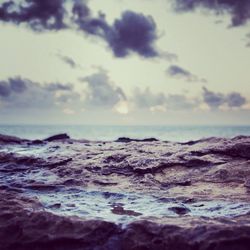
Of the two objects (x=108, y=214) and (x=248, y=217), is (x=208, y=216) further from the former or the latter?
(x=108, y=214)

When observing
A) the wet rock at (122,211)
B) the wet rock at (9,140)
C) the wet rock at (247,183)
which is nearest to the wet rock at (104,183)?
the wet rock at (122,211)

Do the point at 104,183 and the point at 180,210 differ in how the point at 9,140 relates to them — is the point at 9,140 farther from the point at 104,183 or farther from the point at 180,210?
the point at 180,210

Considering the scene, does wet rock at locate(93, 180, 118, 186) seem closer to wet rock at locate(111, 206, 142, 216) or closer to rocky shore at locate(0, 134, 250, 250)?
rocky shore at locate(0, 134, 250, 250)

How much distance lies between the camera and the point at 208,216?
409 cm

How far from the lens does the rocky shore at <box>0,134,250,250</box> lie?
11.7 feet

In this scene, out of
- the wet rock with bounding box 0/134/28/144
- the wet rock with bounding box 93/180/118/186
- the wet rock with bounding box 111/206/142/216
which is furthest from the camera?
the wet rock with bounding box 0/134/28/144

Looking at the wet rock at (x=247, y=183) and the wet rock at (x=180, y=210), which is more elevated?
the wet rock at (x=247, y=183)

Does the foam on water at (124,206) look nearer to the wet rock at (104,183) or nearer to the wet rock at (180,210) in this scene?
the wet rock at (180,210)

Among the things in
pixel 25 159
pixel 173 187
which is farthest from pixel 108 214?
pixel 25 159

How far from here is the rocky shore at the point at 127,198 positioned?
140 inches

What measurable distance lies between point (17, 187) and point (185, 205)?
2643 mm

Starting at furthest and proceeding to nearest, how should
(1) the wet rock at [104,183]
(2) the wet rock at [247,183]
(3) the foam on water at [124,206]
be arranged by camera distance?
(1) the wet rock at [104,183]
(2) the wet rock at [247,183]
(3) the foam on water at [124,206]

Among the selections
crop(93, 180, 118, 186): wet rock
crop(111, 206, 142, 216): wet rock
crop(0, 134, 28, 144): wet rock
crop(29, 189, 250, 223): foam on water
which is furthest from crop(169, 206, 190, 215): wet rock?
crop(0, 134, 28, 144): wet rock

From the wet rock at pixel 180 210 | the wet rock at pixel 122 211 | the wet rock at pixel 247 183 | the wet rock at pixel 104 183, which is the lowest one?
the wet rock at pixel 122 211
